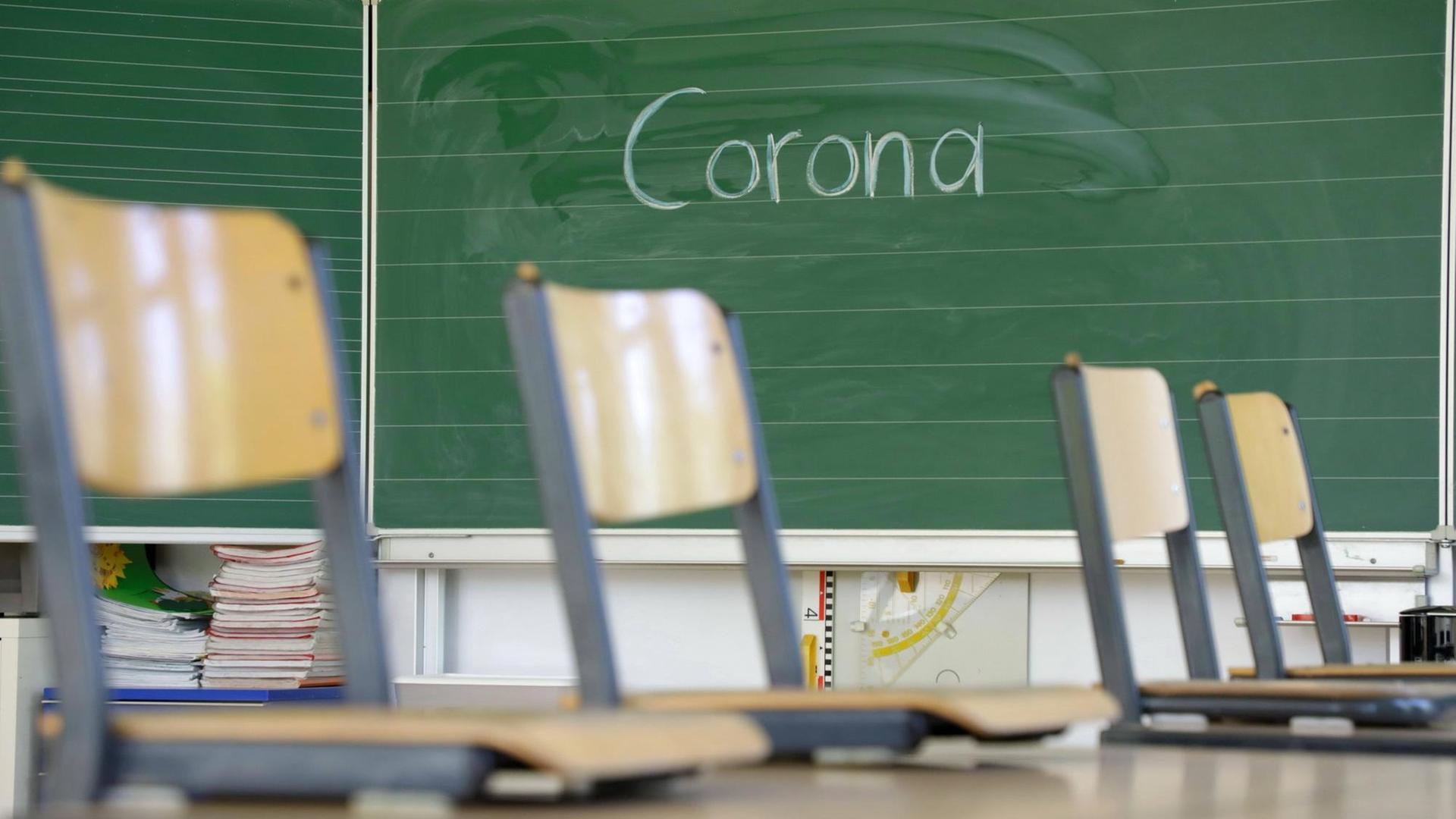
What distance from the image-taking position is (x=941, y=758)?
1.08 meters

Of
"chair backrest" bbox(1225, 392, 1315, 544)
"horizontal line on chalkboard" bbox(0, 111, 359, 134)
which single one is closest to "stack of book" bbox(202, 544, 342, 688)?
"horizontal line on chalkboard" bbox(0, 111, 359, 134)

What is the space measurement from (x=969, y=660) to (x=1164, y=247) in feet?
3.17

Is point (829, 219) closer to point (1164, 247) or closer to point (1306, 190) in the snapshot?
point (1164, 247)

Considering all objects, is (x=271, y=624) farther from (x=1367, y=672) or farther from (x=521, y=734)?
(x=521, y=734)

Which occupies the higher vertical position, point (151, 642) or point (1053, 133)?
point (1053, 133)

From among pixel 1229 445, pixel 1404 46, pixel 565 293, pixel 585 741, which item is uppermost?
pixel 1404 46

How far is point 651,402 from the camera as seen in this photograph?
1227mm

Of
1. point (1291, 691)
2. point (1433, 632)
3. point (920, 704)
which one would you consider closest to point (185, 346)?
point (920, 704)

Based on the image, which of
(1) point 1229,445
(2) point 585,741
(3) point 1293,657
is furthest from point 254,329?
(3) point 1293,657

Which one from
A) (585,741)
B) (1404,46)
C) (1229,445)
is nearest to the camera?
(585,741)

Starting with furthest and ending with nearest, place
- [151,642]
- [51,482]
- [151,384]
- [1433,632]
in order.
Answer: [151,642] → [1433,632] → [151,384] → [51,482]

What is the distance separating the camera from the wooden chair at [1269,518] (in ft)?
5.97

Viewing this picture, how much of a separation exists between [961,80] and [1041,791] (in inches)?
114

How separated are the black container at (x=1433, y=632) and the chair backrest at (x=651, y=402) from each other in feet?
6.26
